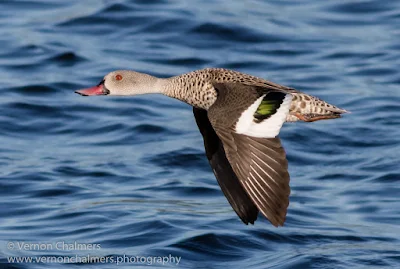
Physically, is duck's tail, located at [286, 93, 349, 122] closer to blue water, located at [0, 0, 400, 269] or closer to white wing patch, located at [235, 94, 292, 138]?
white wing patch, located at [235, 94, 292, 138]

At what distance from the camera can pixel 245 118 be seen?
676 cm

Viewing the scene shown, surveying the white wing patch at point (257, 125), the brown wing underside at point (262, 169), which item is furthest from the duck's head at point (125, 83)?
the brown wing underside at point (262, 169)

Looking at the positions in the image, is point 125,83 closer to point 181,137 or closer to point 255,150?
point 255,150

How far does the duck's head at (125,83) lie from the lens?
25.2ft

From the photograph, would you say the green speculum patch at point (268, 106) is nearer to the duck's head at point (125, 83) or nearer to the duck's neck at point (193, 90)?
the duck's neck at point (193, 90)

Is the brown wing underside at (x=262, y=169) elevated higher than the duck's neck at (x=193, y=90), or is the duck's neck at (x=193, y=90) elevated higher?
the duck's neck at (x=193, y=90)

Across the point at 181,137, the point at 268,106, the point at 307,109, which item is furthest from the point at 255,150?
the point at 181,137

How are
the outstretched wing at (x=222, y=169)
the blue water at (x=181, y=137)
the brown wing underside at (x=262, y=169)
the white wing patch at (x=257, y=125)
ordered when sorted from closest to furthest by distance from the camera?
the brown wing underside at (x=262, y=169)
the white wing patch at (x=257, y=125)
the outstretched wing at (x=222, y=169)
the blue water at (x=181, y=137)

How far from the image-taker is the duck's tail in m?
7.28

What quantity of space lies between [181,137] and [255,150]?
19.0ft

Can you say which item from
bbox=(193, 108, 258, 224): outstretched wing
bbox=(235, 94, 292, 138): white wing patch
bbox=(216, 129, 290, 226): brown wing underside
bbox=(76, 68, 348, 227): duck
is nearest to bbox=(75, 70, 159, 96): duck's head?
bbox=(76, 68, 348, 227): duck

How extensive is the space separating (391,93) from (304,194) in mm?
3466

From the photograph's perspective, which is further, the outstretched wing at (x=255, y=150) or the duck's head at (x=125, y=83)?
the duck's head at (x=125, y=83)

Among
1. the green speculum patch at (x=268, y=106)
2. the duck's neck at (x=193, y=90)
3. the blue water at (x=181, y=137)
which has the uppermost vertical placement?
the green speculum patch at (x=268, y=106)
